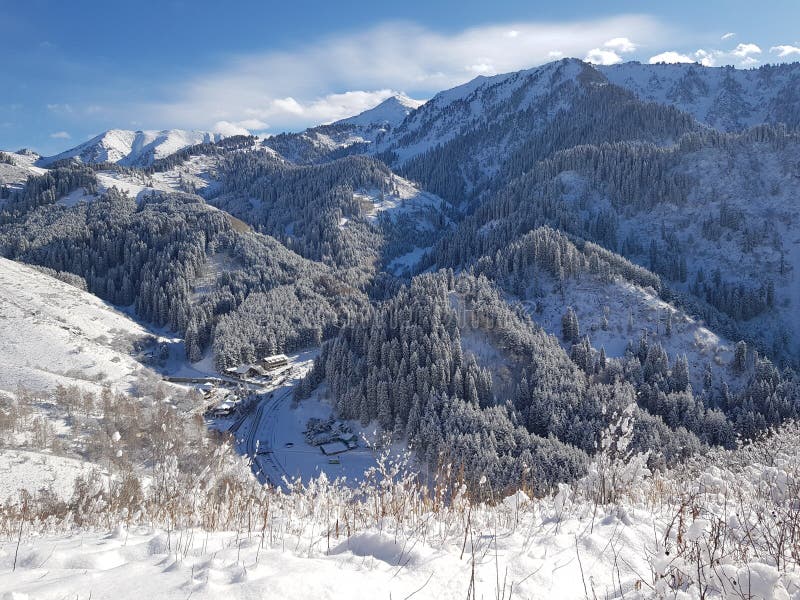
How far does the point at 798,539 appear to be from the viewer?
18.4ft

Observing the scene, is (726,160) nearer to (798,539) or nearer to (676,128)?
(676,128)

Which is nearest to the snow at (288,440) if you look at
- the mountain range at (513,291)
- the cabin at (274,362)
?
the mountain range at (513,291)

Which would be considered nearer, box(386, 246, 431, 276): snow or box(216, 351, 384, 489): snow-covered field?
box(216, 351, 384, 489): snow-covered field

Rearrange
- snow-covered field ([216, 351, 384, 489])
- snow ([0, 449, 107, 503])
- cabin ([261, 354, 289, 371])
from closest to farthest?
snow ([0, 449, 107, 503]) → snow-covered field ([216, 351, 384, 489]) → cabin ([261, 354, 289, 371])

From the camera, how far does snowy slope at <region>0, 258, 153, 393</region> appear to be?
6394 cm

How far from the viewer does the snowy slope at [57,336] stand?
63.9 m

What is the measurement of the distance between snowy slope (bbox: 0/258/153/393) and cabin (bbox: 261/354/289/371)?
2224 cm

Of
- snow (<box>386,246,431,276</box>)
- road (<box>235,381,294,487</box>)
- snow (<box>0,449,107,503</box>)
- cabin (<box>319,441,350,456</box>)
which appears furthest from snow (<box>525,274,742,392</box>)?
snow (<box>386,246,431,276</box>)

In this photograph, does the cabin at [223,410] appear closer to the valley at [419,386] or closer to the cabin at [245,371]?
the valley at [419,386]

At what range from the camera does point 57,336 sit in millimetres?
74375

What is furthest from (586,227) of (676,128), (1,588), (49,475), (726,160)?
(1,588)

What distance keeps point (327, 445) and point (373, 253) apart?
115092 millimetres

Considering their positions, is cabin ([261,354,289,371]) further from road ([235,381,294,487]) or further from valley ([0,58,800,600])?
road ([235,381,294,487])

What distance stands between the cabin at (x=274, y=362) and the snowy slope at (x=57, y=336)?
2224 centimetres
